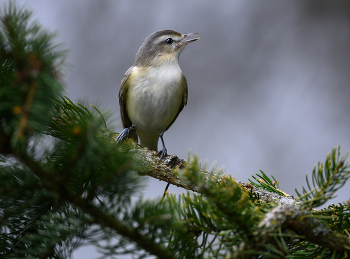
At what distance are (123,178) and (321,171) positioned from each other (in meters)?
0.53

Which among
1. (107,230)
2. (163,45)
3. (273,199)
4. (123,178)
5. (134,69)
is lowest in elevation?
(107,230)

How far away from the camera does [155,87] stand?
2680 mm

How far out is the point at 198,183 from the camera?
0.67m

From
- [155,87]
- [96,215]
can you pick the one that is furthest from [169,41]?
[96,215]

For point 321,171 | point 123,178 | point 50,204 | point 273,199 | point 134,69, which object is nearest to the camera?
point 123,178

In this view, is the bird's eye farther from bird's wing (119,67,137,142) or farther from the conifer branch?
the conifer branch

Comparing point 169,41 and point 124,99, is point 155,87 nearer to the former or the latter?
point 124,99

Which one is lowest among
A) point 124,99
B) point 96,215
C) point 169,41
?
point 96,215

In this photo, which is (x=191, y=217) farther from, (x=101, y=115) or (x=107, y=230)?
(x=101, y=115)

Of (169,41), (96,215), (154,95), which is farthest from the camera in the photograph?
(169,41)

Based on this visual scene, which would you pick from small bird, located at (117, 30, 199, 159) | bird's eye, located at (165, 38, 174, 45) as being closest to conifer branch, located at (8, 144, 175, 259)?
small bird, located at (117, 30, 199, 159)

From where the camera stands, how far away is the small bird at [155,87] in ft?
8.84

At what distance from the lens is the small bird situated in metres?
2.70

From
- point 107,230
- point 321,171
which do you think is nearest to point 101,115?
point 107,230
